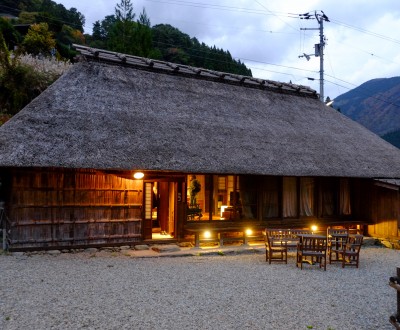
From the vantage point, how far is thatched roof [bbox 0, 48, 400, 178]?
10.2 metres

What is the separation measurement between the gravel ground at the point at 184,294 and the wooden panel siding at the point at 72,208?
0.71 meters

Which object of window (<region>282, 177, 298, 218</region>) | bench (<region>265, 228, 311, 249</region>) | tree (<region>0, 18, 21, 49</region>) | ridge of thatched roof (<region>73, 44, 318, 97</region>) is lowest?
bench (<region>265, 228, 311, 249</region>)

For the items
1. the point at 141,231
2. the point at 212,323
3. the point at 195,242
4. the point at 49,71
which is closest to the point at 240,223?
the point at 195,242

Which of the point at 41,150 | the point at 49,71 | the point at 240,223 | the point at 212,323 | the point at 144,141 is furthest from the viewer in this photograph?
the point at 49,71

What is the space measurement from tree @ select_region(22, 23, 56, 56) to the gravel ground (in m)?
21.0

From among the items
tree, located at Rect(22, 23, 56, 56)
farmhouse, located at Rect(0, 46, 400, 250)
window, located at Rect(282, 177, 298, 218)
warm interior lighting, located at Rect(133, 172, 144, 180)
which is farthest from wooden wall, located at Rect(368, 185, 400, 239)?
tree, located at Rect(22, 23, 56, 56)

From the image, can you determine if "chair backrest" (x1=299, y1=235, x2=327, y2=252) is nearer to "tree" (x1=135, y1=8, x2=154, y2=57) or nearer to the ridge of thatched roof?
the ridge of thatched roof

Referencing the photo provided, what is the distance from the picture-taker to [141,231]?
38.4ft

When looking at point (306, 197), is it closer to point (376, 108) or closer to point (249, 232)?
point (249, 232)

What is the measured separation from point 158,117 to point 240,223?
481cm

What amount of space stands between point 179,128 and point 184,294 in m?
6.67

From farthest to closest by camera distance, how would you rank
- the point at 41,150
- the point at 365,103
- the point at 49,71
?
the point at 365,103
the point at 49,71
the point at 41,150

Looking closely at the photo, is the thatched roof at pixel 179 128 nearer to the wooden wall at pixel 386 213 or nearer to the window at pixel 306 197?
the wooden wall at pixel 386 213

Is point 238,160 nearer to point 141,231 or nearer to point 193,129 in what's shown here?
point 193,129
